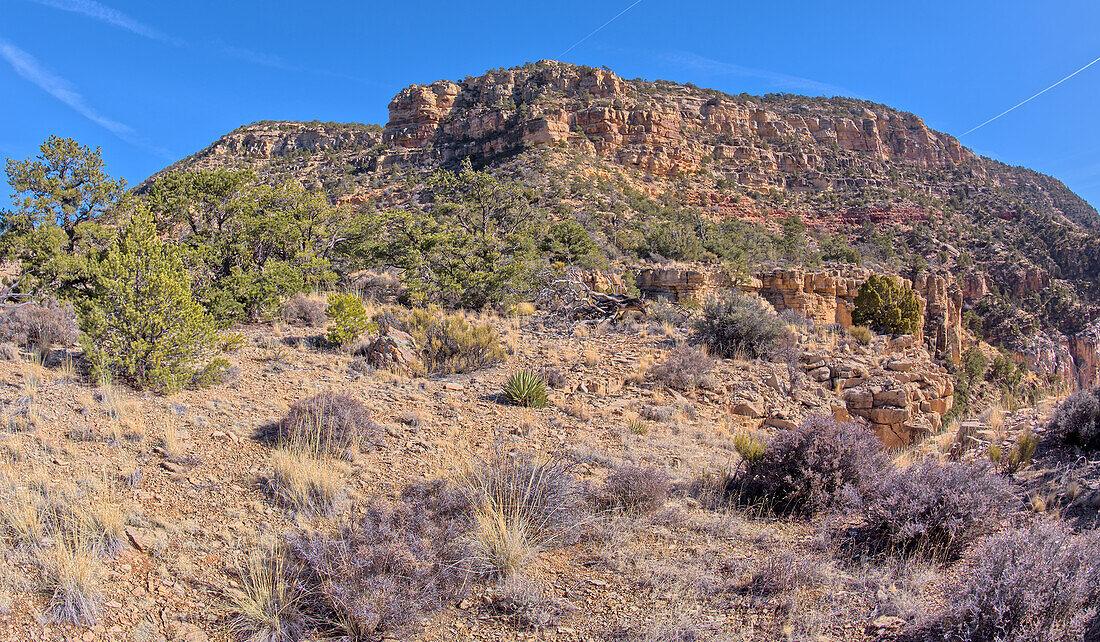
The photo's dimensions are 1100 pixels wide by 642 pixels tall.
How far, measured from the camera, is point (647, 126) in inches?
2194

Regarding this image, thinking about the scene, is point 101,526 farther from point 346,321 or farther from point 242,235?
point 242,235

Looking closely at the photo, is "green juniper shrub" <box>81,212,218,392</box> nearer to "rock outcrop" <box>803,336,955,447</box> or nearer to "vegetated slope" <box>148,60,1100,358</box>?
"rock outcrop" <box>803,336,955,447</box>

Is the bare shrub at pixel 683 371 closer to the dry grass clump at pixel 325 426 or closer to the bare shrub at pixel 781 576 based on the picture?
the dry grass clump at pixel 325 426

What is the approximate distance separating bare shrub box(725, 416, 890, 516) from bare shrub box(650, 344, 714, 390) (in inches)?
128

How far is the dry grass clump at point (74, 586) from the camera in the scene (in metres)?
2.85

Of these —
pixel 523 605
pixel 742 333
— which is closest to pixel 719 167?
pixel 742 333

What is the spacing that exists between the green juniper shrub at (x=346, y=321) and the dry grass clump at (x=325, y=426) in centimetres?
280

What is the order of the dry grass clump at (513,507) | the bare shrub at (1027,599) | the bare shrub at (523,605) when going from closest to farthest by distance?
the bare shrub at (1027,599), the bare shrub at (523,605), the dry grass clump at (513,507)

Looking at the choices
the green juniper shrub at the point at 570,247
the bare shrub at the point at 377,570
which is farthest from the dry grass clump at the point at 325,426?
the green juniper shrub at the point at 570,247

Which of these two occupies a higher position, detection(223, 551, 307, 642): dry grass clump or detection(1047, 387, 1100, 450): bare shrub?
detection(1047, 387, 1100, 450): bare shrub

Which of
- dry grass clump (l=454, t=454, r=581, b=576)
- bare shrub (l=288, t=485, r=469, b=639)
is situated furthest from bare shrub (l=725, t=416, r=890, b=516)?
bare shrub (l=288, t=485, r=469, b=639)

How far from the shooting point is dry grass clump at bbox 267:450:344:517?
4117 millimetres

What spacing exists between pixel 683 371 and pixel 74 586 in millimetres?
7083

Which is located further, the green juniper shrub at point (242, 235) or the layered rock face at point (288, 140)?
the layered rock face at point (288, 140)
